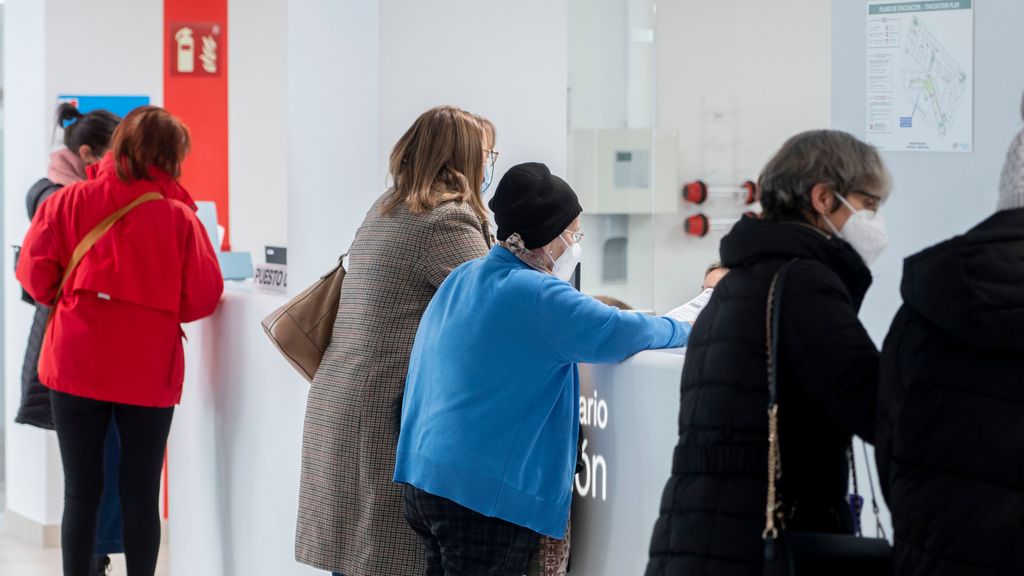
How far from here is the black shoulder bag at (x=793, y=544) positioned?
5.60 ft

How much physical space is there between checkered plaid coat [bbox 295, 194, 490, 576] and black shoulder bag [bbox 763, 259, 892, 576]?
43.8 inches

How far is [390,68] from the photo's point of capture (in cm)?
346

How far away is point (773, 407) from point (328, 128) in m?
2.13

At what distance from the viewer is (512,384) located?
239 cm

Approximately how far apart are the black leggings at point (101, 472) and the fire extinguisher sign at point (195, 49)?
2.75m

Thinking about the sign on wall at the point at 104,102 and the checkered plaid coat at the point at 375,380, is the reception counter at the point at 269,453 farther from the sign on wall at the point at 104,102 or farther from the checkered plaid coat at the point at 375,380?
the sign on wall at the point at 104,102

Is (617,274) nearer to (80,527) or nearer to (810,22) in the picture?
(810,22)

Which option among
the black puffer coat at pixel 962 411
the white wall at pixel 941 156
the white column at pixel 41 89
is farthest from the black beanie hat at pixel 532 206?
the white column at pixel 41 89

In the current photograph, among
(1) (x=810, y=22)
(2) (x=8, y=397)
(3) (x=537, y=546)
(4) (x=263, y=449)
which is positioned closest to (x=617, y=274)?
(1) (x=810, y=22)

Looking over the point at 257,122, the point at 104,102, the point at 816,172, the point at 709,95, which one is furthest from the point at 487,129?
the point at 709,95

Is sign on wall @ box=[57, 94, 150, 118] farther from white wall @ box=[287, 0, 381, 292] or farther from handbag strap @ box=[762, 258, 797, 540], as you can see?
handbag strap @ box=[762, 258, 797, 540]

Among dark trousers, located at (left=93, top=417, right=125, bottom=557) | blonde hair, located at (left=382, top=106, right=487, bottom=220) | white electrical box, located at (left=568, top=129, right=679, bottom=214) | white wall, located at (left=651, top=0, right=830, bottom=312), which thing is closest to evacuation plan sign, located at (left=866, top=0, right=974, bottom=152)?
blonde hair, located at (left=382, top=106, right=487, bottom=220)

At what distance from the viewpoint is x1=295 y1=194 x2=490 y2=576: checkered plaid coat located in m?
2.81

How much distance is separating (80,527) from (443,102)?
1771 millimetres
